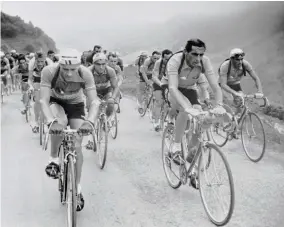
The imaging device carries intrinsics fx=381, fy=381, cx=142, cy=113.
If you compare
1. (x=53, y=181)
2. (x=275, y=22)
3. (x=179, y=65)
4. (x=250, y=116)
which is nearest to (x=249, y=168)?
(x=250, y=116)

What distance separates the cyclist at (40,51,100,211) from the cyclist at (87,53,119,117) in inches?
83.3

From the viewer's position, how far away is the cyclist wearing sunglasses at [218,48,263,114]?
7.63 meters

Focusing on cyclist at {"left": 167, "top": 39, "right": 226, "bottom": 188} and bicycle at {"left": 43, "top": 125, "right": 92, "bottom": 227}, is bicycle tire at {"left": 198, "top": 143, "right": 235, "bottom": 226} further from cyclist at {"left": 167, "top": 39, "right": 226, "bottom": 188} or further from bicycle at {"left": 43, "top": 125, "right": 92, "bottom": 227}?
bicycle at {"left": 43, "top": 125, "right": 92, "bottom": 227}

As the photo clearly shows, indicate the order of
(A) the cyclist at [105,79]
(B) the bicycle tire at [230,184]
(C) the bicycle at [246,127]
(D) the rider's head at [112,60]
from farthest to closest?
(D) the rider's head at [112,60]
(A) the cyclist at [105,79]
(C) the bicycle at [246,127]
(B) the bicycle tire at [230,184]

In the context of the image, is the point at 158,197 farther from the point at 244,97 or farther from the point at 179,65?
the point at 244,97

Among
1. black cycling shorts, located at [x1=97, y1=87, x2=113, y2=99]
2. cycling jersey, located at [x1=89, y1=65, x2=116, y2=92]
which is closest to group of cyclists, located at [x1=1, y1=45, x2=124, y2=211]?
cycling jersey, located at [x1=89, y1=65, x2=116, y2=92]

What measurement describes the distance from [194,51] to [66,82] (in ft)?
5.77

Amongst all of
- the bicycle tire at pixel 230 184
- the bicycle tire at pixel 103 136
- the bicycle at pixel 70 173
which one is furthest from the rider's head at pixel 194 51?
the bicycle tire at pixel 103 136

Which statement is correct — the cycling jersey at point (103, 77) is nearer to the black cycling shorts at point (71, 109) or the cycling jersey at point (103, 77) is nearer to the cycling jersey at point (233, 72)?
the cycling jersey at point (233, 72)

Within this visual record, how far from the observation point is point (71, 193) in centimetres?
409

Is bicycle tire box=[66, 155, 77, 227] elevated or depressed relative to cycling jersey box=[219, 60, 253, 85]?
depressed

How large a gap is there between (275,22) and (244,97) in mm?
20496

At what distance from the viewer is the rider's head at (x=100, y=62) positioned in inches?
289

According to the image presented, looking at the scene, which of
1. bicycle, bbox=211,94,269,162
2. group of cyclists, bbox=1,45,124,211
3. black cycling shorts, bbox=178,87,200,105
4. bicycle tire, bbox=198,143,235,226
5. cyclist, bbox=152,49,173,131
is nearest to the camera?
bicycle tire, bbox=198,143,235,226
